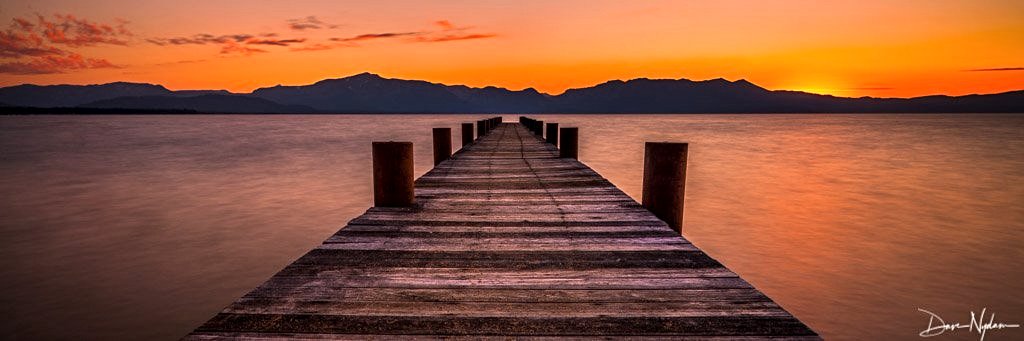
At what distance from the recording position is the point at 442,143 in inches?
457

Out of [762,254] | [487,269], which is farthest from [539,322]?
[762,254]

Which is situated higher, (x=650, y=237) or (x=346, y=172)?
(x=650, y=237)

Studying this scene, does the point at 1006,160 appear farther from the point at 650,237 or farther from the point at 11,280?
the point at 11,280

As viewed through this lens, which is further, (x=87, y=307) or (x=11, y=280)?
(x=11, y=280)

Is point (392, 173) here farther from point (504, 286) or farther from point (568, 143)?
point (568, 143)

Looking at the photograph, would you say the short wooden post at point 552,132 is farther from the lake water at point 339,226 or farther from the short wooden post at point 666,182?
the short wooden post at point 666,182

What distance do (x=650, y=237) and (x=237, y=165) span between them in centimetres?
2298

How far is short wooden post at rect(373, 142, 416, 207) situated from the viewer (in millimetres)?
5227

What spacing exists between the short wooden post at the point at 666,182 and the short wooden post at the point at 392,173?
92.8 inches

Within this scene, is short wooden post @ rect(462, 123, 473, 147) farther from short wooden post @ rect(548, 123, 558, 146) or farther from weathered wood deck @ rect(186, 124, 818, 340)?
weathered wood deck @ rect(186, 124, 818, 340)

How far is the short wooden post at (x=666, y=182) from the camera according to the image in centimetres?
515

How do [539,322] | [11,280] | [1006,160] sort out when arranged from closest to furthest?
[539,322] → [11,280] → [1006,160]

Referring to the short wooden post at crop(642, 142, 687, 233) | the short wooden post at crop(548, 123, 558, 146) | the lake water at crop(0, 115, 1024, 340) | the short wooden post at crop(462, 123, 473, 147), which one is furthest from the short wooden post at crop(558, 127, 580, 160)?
the short wooden post at crop(462, 123, 473, 147)

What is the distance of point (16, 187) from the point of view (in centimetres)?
1625
